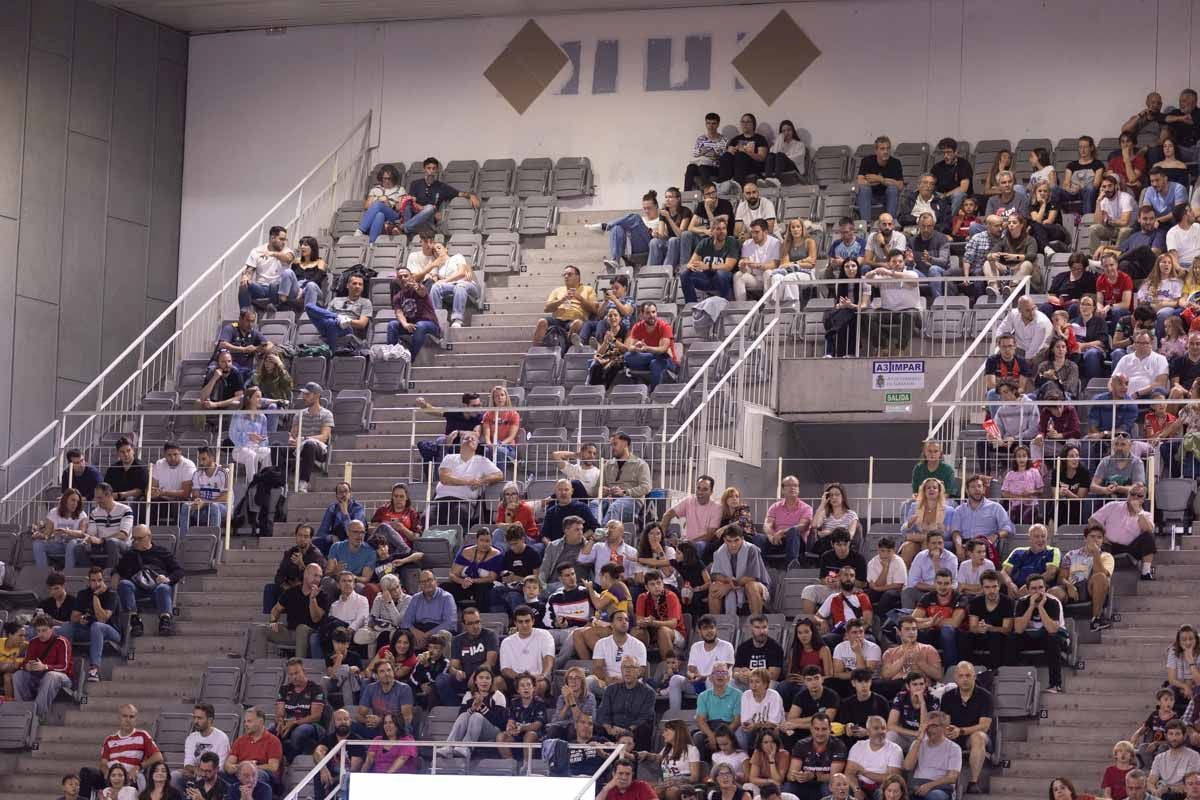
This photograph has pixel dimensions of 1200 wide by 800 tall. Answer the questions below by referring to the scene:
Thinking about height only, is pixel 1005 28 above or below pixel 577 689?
above

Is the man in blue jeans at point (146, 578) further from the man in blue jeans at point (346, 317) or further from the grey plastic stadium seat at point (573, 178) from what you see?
the grey plastic stadium seat at point (573, 178)

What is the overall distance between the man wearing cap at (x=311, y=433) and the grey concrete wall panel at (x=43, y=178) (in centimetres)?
479

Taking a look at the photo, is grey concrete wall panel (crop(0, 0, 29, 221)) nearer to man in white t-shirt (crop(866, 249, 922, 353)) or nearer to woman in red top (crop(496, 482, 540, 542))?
woman in red top (crop(496, 482, 540, 542))

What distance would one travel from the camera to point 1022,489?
1688 centimetres

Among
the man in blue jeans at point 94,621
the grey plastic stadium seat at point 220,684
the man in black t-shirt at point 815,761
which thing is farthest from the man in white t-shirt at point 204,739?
the man in black t-shirt at point 815,761

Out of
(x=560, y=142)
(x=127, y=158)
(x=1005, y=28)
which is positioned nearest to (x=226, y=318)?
(x=127, y=158)

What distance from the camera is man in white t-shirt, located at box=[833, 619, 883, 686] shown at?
15062 mm

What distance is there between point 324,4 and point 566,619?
36.0 ft

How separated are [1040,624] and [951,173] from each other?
26.2 ft

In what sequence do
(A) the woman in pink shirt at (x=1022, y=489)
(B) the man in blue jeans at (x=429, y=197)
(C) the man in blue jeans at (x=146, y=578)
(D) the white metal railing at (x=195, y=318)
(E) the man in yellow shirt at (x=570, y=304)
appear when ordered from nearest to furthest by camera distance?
(A) the woman in pink shirt at (x=1022, y=489)
(C) the man in blue jeans at (x=146, y=578)
(E) the man in yellow shirt at (x=570, y=304)
(D) the white metal railing at (x=195, y=318)
(B) the man in blue jeans at (x=429, y=197)

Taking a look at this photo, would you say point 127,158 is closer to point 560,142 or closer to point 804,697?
point 560,142

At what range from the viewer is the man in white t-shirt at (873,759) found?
46.4ft

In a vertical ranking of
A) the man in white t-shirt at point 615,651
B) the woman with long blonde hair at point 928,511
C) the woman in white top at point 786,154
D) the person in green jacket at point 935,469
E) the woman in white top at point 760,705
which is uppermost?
the woman in white top at point 786,154

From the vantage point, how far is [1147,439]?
1697 centimetres
